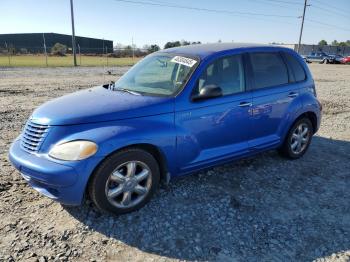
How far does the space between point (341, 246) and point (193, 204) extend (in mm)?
1615

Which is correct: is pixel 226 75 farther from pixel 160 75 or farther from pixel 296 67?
pixel 296 67

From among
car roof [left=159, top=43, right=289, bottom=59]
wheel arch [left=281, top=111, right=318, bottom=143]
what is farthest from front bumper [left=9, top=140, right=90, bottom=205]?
wheel arch [left=281, top=111, right=318, bottom=143]

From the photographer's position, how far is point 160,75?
15.0ft

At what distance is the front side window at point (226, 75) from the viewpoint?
4293 mm

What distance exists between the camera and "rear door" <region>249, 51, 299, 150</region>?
479 centimetres

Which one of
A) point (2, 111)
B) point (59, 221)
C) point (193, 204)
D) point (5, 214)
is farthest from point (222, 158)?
point (2, 111)

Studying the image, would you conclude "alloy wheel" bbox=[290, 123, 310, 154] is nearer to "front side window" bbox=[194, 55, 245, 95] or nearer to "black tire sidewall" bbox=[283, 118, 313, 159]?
"black tire sidewall" bbox=[283, 118, 313, 159]

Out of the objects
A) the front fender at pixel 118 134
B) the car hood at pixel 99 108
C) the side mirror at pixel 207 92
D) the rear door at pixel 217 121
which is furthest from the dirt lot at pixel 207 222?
the side mirror at pixel 207 92

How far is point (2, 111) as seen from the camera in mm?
8430

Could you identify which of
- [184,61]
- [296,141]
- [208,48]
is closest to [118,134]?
[184,61]

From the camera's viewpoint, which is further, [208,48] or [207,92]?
[208,48]

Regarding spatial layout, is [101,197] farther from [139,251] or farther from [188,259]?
[188,259]

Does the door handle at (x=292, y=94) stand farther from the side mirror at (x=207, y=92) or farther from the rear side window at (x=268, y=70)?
the side mirror at (x=207, y=92)

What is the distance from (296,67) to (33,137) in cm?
408
